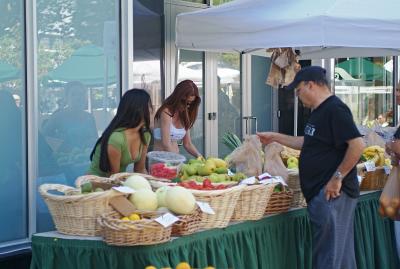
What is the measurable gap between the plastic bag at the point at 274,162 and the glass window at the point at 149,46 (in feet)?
9.84

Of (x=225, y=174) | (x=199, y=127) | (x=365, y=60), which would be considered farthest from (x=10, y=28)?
(x=365, y=60)

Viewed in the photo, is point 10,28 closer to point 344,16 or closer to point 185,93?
point 185,93

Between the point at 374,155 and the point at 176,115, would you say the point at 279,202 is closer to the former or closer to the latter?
the point at 374,155

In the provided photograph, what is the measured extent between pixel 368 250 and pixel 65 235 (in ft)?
8.60

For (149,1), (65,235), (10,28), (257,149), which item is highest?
(149,1)

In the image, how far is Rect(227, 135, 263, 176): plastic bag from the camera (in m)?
5.32

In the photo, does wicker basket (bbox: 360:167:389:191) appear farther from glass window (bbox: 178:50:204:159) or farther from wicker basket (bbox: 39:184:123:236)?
glass window (bbox: 178:50:204:159)

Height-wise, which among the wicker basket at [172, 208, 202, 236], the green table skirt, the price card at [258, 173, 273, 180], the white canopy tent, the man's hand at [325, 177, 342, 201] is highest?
the white canopy tent

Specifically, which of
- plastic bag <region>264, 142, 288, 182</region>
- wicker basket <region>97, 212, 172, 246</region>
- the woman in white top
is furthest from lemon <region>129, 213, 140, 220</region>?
the woman in white top

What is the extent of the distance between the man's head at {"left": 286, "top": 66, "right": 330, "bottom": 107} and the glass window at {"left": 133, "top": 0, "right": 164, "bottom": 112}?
3.42 m

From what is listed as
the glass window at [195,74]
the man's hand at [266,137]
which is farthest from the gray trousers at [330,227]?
the glass window at [195,74]

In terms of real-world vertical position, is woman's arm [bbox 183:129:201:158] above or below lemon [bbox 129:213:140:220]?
above

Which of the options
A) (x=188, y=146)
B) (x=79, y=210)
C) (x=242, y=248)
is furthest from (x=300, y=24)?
(x=79, y=210)

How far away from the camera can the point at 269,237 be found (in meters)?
4.88
